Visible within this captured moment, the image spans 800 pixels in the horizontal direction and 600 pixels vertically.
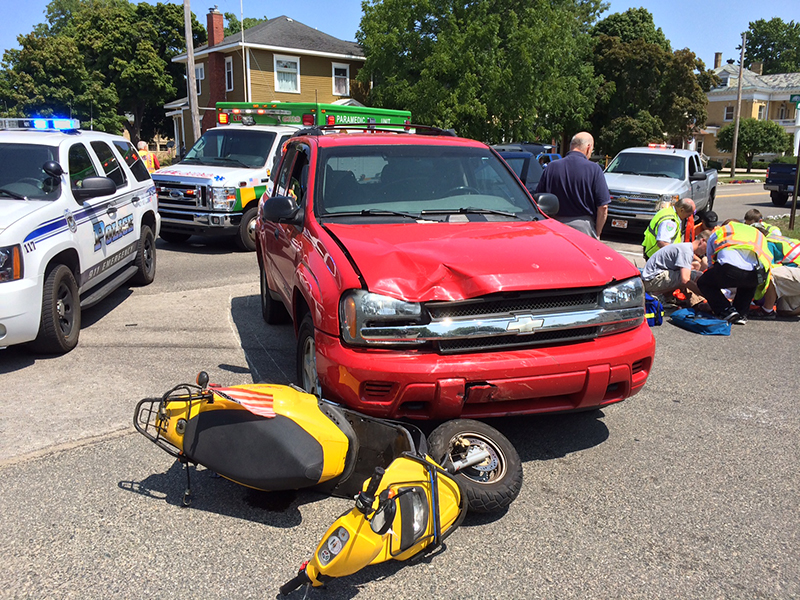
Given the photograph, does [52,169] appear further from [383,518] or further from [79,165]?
[383,518]

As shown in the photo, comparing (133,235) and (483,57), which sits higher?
(483,57)

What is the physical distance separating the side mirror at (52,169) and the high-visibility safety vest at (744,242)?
675 centimetres

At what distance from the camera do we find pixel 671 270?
8.04 m

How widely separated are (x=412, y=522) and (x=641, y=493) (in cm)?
154

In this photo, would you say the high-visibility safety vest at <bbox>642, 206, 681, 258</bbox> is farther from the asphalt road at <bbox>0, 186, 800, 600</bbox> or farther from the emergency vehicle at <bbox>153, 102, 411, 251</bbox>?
the emergency vehicle at <bbox>153, 102, 411, 251</bbox>

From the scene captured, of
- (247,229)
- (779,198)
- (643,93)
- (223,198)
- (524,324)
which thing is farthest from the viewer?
(643,93)

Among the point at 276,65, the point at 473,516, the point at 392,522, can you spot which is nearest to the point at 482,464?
the point at 473,516

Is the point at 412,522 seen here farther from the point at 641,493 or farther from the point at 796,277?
the point at 796,277

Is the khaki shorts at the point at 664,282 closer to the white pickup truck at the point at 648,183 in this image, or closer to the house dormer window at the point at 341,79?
the white pickup truck at the point at 648,183

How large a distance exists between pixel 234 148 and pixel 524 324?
9.68m

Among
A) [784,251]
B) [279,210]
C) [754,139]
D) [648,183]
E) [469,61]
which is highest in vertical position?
[469,61]

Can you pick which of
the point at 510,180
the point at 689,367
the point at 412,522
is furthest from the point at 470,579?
the point at 689,367

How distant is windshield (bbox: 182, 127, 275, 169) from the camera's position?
12.0m

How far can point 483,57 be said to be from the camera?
94.7ft
